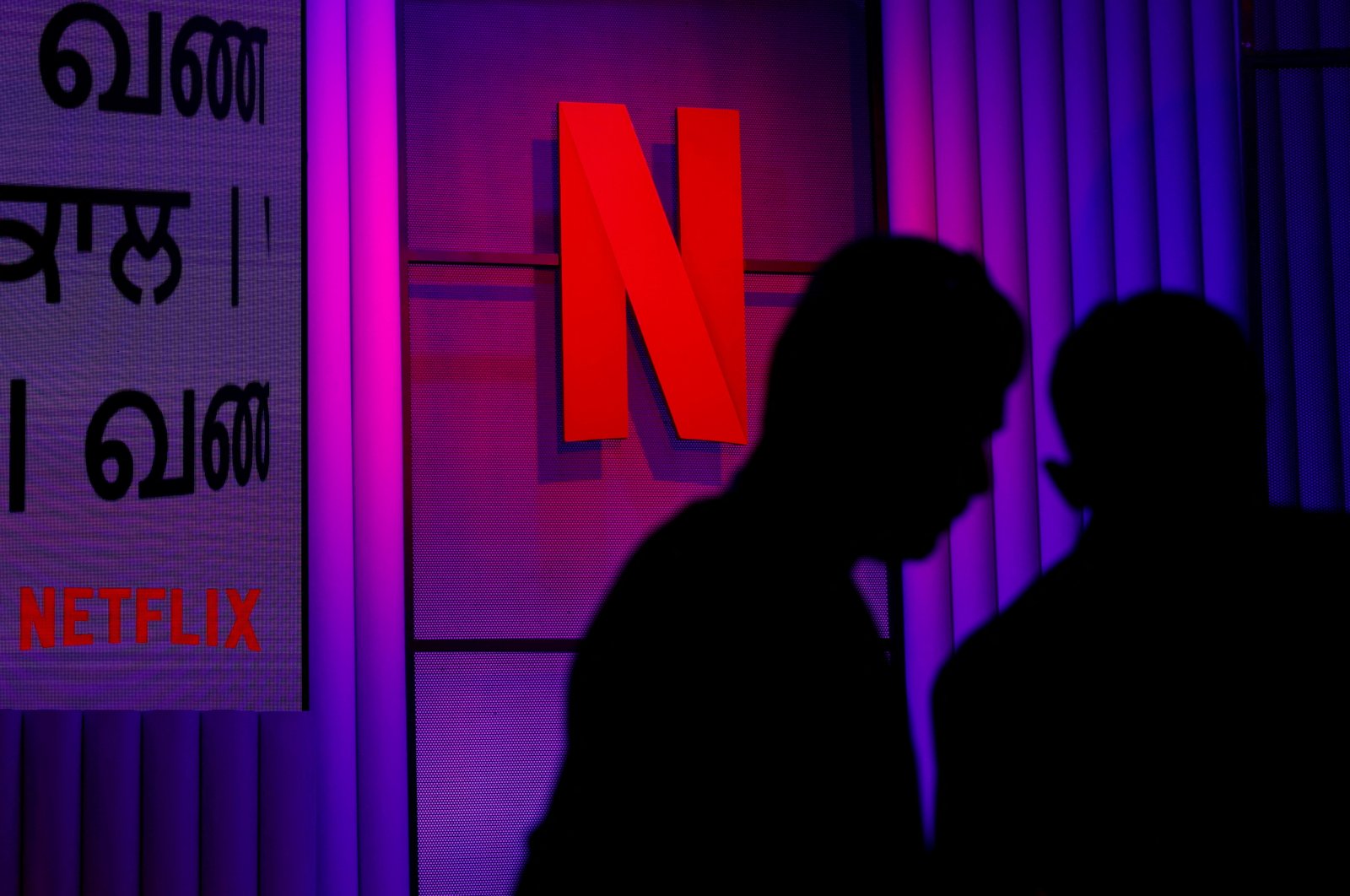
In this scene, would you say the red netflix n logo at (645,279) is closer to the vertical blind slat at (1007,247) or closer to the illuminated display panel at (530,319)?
the illuminated display panel at (530,319)

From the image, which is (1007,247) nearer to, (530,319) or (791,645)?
(530,319)

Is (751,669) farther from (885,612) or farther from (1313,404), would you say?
(1313,404)

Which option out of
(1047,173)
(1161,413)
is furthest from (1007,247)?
(1161,413)

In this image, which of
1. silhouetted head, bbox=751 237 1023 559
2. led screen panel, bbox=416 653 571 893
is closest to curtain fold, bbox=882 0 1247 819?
led screen panel, bbox=416 653 571 893

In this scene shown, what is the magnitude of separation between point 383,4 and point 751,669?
2.50 m

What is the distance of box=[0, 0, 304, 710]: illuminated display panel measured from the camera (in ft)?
9.09

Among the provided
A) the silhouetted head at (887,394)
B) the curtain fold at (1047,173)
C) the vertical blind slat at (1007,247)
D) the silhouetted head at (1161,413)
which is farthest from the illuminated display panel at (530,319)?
the silhouetted head at (887,394)

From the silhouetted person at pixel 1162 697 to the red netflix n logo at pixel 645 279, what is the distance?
160 cm

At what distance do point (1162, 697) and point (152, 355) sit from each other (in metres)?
2.55

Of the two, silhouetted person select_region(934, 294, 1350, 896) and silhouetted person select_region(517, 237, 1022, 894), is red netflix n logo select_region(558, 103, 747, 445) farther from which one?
silhouetted person select_region(517, 237, 1022, 894)

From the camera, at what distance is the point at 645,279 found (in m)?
2.97

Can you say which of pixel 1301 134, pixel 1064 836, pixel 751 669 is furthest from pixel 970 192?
pixel 751 669

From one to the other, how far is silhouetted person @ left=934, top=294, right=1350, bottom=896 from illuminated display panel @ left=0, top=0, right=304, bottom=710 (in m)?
2.06

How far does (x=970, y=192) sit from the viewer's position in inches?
119
